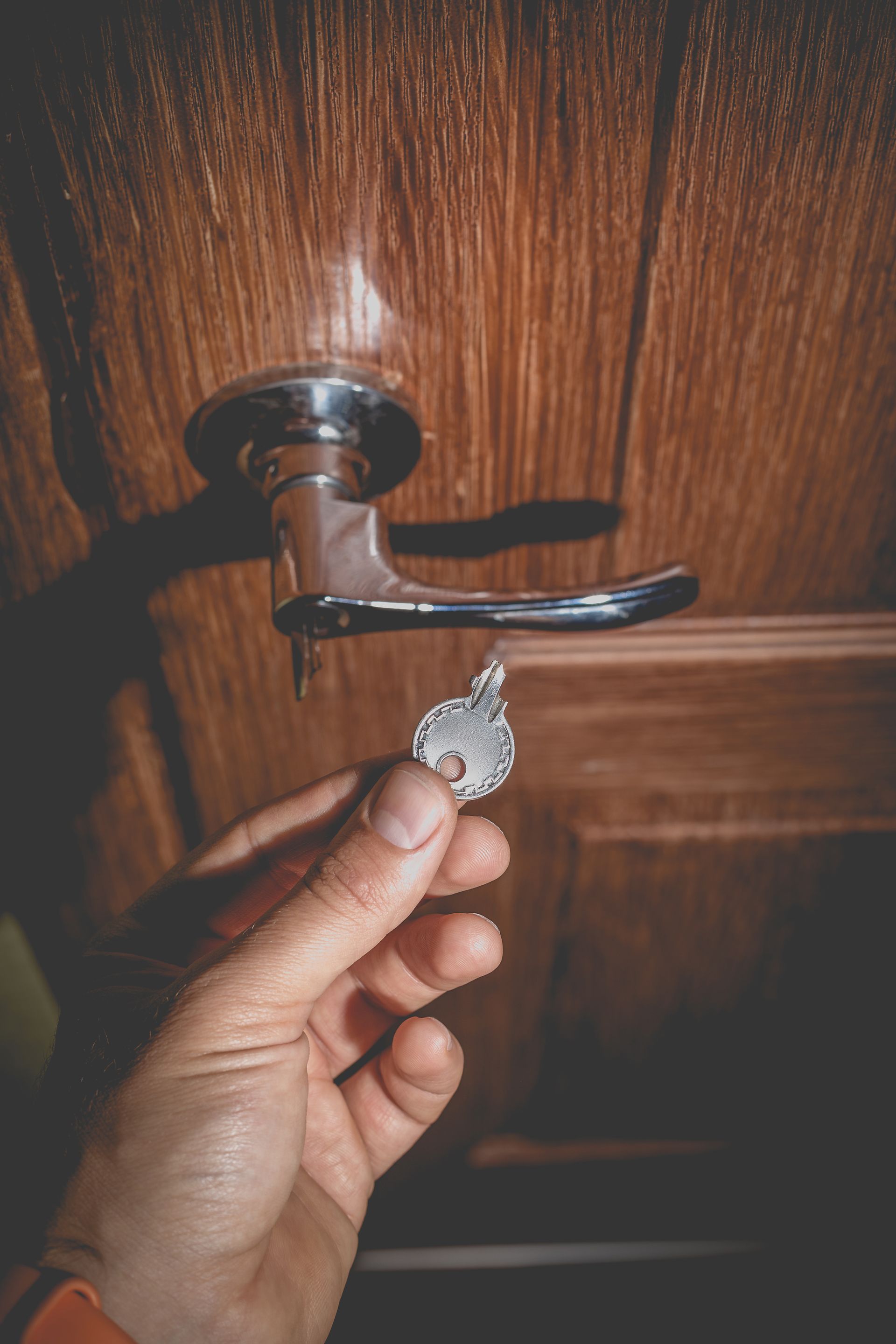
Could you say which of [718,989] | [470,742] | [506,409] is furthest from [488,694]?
[718,989]

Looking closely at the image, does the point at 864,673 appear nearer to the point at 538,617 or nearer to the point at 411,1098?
the point at 538,617

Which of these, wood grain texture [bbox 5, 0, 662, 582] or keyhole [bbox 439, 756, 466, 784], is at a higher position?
wood grain texture [bbox 5, 0, 662, 582]

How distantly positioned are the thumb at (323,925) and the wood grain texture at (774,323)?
182 millimetres

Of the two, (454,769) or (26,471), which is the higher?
(26,471)

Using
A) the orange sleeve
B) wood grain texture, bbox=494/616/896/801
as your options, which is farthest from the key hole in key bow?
the orange sleeve

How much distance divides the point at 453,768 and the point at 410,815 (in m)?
0.05

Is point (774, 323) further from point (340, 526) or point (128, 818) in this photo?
point (128, 818)

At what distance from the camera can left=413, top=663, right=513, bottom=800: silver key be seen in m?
0.31

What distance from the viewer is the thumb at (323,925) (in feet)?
0.87

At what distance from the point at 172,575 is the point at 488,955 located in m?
0.26

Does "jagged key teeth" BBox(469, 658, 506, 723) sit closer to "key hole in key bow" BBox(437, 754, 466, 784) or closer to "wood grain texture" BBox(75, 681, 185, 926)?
"key hole in key bow" BBox(437, 754, 466, 784)

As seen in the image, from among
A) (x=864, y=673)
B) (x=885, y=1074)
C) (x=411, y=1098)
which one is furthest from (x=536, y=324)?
(x=885, y=1074)

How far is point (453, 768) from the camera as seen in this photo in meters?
0.31

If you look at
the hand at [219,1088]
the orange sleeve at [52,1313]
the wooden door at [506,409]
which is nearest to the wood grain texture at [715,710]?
the wooden door at [506,409]
